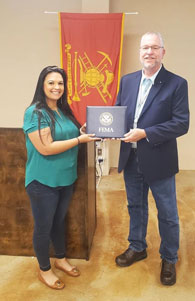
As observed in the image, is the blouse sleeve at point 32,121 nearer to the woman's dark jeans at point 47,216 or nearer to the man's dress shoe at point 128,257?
the woman's dark jeans at point 47,216

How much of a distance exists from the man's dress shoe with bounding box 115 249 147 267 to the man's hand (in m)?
0.89

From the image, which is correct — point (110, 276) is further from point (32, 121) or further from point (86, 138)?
point (32, 121)

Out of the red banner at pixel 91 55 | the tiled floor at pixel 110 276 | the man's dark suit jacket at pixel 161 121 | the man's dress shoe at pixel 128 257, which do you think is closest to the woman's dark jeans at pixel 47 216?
the tiled floor at pixel 110 276

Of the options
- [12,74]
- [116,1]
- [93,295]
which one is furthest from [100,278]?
[116,1]

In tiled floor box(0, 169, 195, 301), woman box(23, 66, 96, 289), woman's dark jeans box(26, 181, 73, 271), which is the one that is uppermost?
woman box(23, 66, 96, 289)

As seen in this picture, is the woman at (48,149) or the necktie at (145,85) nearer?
the woman at (48,149)

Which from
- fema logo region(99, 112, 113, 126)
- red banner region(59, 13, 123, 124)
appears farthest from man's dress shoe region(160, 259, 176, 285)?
red banner region(59, 13, 123, 124)

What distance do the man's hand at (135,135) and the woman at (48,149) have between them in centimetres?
20

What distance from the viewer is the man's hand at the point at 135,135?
5.07ft

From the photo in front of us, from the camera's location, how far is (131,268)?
Result: 1.90 metres

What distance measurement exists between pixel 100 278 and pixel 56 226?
1.48ft

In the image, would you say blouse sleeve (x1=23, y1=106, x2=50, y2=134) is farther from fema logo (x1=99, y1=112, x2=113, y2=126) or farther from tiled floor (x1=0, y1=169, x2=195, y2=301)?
tiled floor (x1=0, y1=169, x2=195, y2=301)

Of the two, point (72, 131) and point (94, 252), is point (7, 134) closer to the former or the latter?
point (72, 131)

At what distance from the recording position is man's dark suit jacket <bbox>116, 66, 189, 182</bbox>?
155 centimetres
